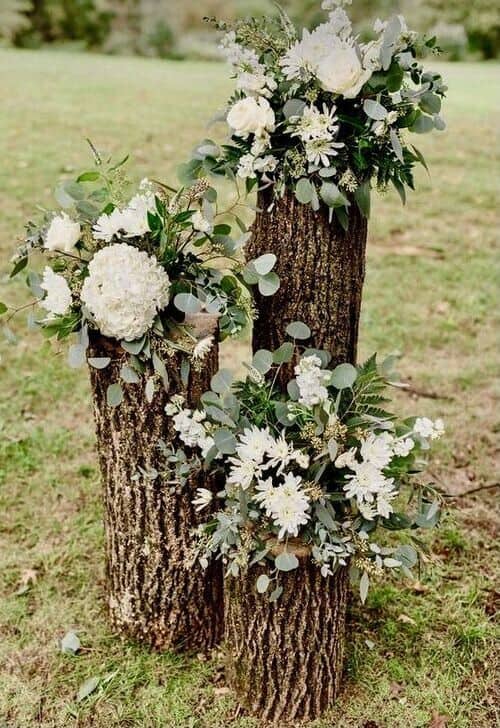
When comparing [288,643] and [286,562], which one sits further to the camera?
[288,643]

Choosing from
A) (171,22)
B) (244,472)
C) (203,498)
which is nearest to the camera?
(244,472)

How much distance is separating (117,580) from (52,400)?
1.41 m

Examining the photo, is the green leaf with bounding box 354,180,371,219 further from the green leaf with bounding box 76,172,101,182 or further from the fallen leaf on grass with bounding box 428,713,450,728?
the fallen leaf on grass with bounding box 428,713,450,728

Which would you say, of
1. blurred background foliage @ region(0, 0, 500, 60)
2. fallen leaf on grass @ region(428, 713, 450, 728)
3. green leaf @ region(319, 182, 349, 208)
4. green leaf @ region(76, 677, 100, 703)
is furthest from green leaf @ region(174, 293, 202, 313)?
blurred background foliage @ region(0, 0, 500, 60)

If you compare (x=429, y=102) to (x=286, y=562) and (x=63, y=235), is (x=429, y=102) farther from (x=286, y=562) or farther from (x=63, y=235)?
(x=286, y=562)

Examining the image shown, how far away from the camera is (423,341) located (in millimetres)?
4129

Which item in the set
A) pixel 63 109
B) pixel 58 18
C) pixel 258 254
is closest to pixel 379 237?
pixel 258 254

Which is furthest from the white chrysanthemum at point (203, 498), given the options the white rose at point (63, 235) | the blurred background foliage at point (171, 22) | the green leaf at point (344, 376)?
the blurred background foliage at point (171, 22)

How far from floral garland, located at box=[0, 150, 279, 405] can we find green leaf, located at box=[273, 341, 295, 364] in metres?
0.10

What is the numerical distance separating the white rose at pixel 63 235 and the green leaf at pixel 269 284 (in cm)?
42

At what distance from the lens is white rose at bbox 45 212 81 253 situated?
1851 mm

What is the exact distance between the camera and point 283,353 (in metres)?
1.91

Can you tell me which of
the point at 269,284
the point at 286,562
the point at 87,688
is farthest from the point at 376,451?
the point at 87,688

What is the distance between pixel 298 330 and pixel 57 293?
0.55 metres
